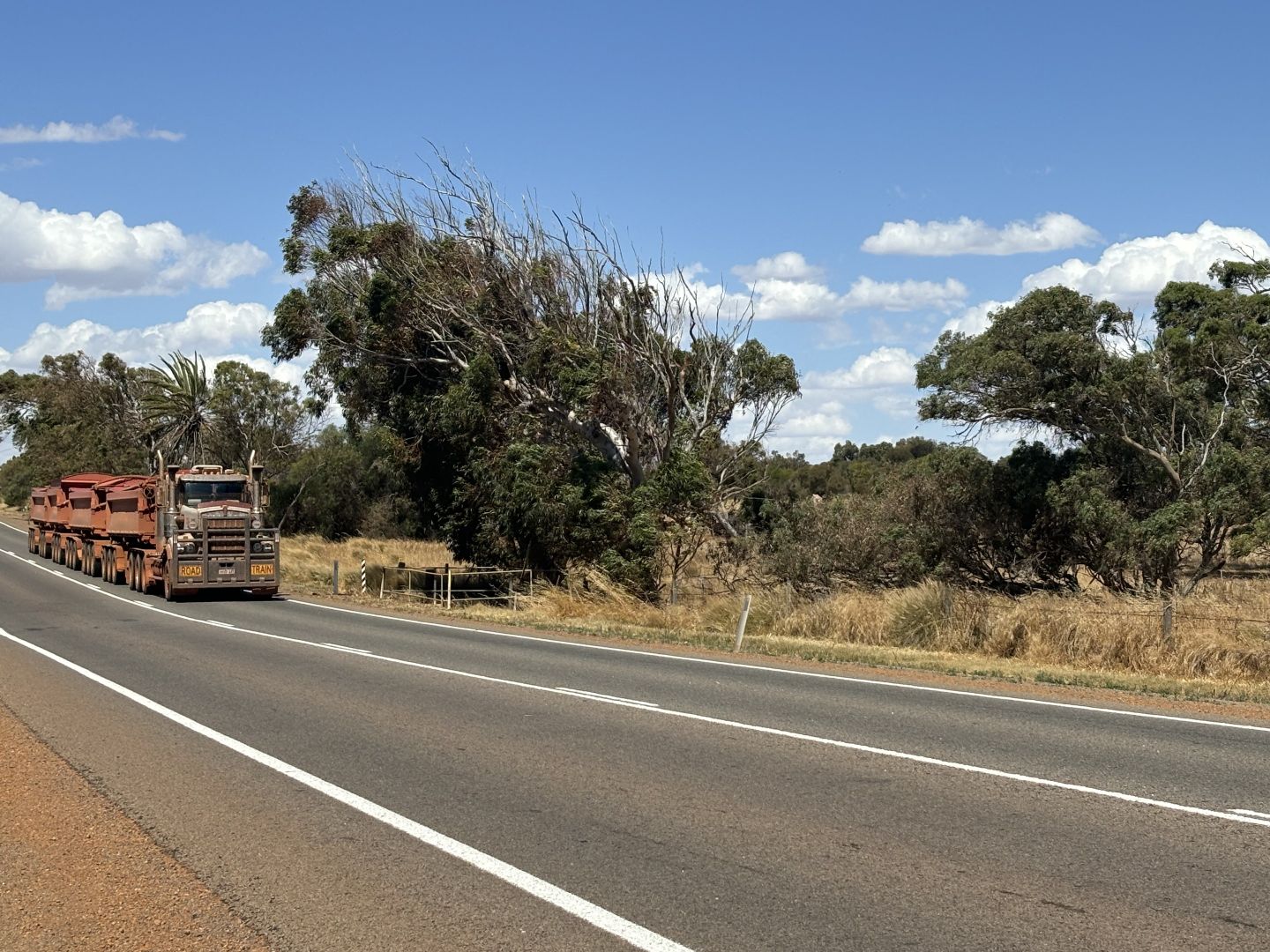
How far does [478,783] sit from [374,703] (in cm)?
431

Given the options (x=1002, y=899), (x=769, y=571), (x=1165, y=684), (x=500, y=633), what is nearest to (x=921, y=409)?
(x=769, y=571)

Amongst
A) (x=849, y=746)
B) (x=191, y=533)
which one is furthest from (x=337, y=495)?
(x=849, y=746)

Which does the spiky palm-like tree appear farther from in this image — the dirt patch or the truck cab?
the dirt patch

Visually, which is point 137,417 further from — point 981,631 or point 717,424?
point 981,631

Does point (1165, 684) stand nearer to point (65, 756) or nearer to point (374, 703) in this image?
point (374, 703)

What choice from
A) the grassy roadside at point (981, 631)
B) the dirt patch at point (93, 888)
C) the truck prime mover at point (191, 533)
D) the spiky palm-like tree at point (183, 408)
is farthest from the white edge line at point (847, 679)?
the spiky palm-like tree at point (183, 408)

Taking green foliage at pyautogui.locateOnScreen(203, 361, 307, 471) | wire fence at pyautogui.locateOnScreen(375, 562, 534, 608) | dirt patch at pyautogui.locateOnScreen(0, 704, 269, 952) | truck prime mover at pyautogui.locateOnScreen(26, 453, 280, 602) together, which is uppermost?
green foliage at pyautogui.locateOnScreen(203, 361, 307, 471)

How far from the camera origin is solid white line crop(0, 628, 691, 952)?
18.0 feet

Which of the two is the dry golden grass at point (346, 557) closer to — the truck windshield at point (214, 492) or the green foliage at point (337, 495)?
the green foliage at point (337, 495)

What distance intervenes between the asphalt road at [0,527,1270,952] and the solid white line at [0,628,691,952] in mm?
25

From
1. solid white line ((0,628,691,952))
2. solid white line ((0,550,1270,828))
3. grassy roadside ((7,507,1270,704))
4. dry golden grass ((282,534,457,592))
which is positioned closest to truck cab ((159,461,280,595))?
grassy roadside ((7,507,1270,704))

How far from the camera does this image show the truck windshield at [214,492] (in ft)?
101

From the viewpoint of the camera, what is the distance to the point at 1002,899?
5.95m

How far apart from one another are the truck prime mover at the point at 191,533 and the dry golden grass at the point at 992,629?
6.32 metres
